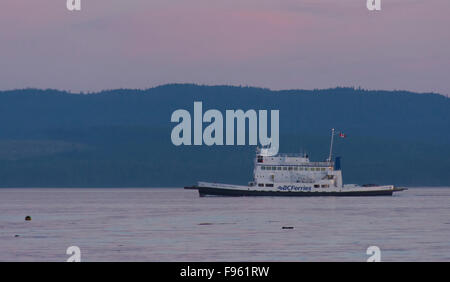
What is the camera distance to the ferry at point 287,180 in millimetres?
176625

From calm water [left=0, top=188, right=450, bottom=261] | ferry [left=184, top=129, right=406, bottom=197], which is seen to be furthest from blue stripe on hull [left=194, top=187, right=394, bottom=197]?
calm water [left=0, top=188, right=450, bottom=261]

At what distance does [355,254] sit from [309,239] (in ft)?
38.9

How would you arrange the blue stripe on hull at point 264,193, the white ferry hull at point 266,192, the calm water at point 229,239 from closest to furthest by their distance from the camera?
the calm water at point 229,239
the blue stripe on hull at point 264,193
the white ferry hull at point 266,192

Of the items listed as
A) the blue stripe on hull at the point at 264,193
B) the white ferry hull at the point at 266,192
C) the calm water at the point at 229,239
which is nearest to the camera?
the calm water at the point at 229,239

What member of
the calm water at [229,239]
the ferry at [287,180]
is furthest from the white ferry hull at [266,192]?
the calm water at [229,239]

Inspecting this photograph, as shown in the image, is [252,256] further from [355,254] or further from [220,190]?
[220,190]

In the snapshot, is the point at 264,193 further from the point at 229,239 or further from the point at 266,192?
the point at 229,239

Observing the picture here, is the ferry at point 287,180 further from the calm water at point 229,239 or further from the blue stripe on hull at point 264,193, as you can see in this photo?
the calm water at point 229,239

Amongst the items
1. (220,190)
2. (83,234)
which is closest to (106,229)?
(83,234)

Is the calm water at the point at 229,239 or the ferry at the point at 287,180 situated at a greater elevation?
the ferry at the point at 287,180

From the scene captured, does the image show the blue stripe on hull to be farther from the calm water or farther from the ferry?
the calm water

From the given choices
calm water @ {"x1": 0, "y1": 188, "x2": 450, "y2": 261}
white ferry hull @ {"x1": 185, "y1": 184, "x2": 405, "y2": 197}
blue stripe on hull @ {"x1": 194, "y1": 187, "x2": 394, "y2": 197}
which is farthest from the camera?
white ferry hull @ {"x1": 185, "y1": 184, "x2": 405, "y2": 197}

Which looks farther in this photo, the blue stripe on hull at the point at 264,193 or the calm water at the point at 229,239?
the blue stripe on hull at the point at 264,193

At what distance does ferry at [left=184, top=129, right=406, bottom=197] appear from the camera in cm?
17662
